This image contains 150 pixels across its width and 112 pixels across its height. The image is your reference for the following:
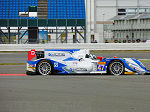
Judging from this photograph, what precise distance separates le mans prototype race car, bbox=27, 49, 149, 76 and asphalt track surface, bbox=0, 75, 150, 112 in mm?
1511

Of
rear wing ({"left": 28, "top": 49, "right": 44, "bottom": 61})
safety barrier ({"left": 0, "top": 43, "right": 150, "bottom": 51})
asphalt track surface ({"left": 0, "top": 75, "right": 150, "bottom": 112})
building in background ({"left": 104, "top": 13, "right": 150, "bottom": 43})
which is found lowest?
asphalt track surface ({"left": 0, "top": 75, "right": 150, "bottom": 112})

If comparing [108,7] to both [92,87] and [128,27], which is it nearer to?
[128,27]

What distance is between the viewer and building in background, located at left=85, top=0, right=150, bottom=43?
59812 mm

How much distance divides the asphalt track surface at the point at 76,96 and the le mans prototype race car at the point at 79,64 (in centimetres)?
151

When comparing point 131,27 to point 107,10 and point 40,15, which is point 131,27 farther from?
point 40,15

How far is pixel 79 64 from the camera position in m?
11.7

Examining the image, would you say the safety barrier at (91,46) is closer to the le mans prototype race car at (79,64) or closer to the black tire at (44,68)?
the le mans prototype race car at (79,64)

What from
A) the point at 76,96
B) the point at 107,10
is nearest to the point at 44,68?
the point at 76,96

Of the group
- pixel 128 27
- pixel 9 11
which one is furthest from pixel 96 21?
pixel 9 11

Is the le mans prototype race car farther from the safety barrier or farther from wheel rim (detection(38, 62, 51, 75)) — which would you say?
the safety barrier

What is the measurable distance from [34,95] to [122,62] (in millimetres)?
4861

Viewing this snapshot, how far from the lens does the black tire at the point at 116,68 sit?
11562 millimetres

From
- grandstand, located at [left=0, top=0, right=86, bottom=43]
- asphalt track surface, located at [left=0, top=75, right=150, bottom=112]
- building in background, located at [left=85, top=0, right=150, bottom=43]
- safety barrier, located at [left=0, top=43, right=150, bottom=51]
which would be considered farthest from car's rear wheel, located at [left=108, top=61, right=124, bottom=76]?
building in background, located at [left=85, top=0, right=150, bottom=43]

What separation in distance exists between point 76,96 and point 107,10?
55.1 meters
